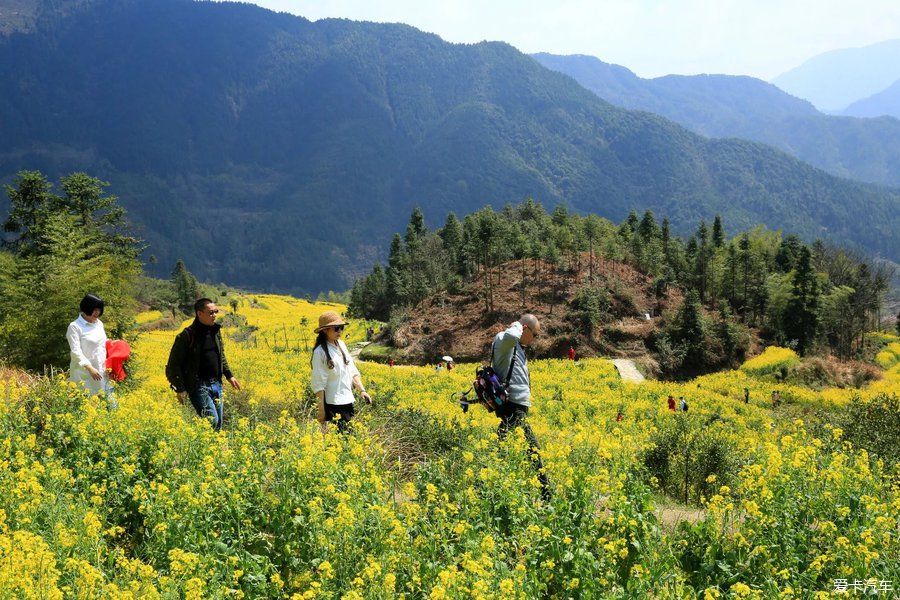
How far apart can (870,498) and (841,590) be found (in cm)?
122

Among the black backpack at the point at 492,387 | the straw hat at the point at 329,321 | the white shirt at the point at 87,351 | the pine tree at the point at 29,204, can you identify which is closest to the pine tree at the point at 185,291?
the pine tree at the point at 29,204

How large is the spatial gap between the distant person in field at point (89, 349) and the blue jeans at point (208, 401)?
0.93 m

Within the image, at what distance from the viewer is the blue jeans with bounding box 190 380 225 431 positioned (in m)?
7.21

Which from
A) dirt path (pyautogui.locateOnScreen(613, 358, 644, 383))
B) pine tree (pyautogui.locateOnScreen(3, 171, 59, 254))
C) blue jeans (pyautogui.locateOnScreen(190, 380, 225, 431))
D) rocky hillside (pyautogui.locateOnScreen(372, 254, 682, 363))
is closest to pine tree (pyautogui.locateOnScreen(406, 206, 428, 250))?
rocky hillside (pyautogui.locateOnScreen(372, 254, 682, 363))

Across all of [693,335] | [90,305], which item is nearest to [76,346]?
[90,305]

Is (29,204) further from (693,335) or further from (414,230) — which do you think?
(414,230)

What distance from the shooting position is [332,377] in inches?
265

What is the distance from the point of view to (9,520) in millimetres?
4551

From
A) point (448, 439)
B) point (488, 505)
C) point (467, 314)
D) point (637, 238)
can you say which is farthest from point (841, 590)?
point (637, 238)

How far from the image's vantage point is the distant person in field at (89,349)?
7277 millimetres

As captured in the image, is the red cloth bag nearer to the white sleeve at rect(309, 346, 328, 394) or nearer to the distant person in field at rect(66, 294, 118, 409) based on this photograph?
the distant person in field at rect(66, 294, 118, 409)

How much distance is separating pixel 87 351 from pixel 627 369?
30.4 m

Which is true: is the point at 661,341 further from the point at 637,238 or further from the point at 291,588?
the point at 291,588

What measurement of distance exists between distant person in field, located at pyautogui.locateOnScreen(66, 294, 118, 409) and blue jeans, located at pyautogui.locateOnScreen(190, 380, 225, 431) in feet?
3.05
